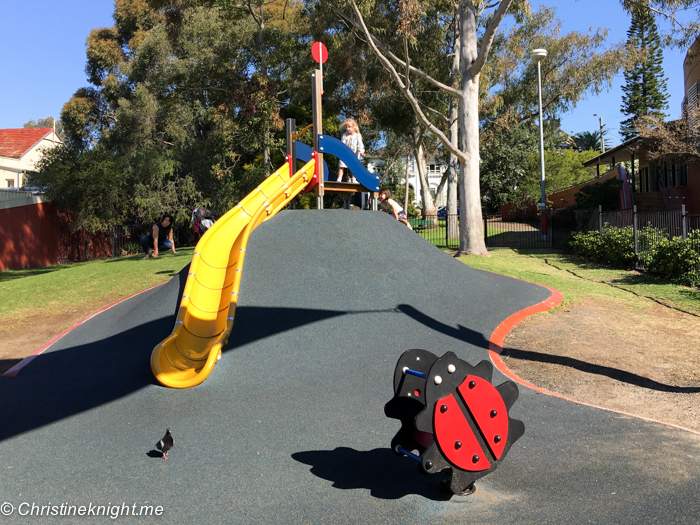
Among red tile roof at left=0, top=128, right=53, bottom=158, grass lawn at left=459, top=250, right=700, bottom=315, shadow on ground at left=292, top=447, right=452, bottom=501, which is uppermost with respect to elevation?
red tile roof at left=0, top=128, right=53, bottom=158

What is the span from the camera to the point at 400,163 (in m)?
54.9

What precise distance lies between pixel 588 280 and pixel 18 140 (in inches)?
1942

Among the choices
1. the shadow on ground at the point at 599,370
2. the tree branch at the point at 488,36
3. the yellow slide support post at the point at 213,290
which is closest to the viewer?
the shadow on ground at the point at 599,370

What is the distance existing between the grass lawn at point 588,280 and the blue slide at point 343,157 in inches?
140

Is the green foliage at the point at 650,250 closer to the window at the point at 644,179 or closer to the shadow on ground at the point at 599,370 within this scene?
the shadow on ground at the point at 599,370

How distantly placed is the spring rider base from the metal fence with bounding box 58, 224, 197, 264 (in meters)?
26.9

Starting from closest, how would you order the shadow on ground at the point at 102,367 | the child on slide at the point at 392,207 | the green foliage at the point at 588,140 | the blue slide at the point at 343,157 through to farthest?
1. the shadow on ground at the point at 102,367
2. the blue slide at the point at 343,157
3. the child on slide at the point at 392,207
4. the green foliage at the point at 588,140

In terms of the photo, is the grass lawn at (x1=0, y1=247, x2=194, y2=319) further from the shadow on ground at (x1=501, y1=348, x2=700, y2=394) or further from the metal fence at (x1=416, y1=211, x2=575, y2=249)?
the metal fence at (x1=416, y1=211, x2=575, y2=249)

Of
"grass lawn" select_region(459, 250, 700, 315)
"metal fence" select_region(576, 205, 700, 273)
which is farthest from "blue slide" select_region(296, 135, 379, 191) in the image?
"metal fence" select_region(576, 205, 700, 273)

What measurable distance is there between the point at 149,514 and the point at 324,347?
11.5 ft

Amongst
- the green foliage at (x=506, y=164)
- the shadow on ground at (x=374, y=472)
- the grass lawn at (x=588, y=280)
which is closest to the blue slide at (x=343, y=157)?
the grass lawn at (x=588, y=280)

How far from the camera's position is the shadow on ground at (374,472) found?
380 cm

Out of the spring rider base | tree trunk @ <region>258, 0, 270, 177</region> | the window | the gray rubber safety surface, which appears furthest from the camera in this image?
the window

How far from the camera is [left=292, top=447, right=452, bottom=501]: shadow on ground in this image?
12.5ft
